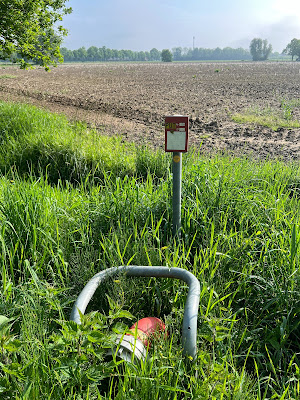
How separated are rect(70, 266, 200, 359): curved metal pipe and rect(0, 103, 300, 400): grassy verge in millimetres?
83

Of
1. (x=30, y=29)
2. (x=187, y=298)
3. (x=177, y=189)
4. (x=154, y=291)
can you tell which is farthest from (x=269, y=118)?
(x=187, y=298)

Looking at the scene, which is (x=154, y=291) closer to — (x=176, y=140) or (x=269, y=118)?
(x=176, y=140)

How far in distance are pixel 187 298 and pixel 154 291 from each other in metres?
0.45

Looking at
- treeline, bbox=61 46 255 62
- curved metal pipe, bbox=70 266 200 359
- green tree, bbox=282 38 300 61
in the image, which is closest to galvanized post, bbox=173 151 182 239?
curved metal pipe, bbox=70 266 200 359

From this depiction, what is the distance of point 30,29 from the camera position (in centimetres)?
749

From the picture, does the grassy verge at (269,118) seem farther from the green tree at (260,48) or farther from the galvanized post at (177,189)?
the green tree at (260,48)

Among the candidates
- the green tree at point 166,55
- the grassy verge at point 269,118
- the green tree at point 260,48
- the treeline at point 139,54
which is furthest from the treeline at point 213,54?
the grassy verge at point 269,118

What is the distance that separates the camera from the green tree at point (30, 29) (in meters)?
7.26

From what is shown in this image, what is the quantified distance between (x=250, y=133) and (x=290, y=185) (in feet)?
15.5

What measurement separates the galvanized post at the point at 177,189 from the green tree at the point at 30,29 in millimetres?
6164

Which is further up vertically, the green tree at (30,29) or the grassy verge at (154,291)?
the green tree at (30,29)

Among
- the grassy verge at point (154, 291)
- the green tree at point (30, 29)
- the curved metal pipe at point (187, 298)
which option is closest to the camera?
the grassy verge at point (154, 291)

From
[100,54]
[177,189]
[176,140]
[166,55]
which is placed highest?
[100,54]

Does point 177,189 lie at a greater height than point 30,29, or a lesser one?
lesser
